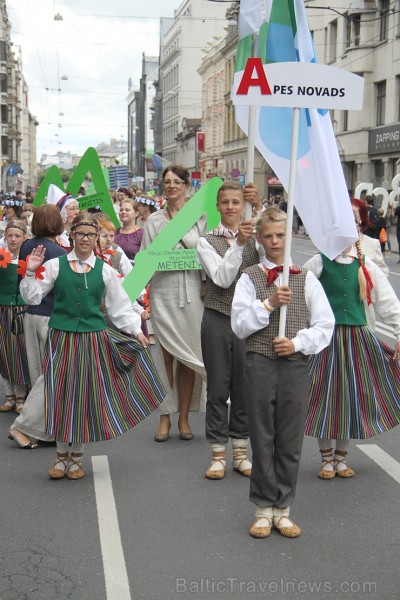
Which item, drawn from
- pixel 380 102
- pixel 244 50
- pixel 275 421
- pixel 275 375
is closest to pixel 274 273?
pixel 275 375

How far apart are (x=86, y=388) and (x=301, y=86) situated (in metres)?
2.38

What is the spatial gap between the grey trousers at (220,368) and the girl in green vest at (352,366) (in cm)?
50

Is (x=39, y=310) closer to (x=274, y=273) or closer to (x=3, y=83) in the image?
(x=274, y=273)

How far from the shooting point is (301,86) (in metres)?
5.19

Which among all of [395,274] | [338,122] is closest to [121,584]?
[395,274]

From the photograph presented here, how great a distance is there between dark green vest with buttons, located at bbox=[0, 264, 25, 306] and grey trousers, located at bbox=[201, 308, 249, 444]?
2505 mm

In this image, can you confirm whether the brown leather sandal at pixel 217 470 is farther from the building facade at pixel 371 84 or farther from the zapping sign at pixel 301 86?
the building facade at pixel 371 84

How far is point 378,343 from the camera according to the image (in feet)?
20.4

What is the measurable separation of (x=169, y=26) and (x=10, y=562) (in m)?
117

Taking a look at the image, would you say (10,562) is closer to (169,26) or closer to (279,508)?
(279,508)

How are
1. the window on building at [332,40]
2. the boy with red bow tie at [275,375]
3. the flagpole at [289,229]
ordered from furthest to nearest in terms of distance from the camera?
the window on building at [332,40], the boy with red bow tie at [275,375], the flagpole at [289,229]

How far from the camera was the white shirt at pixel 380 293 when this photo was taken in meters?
6.01

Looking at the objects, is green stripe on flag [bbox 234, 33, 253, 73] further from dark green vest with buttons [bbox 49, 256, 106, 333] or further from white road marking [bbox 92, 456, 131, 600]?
white road marking [bbox 92, 456, 131, 600]

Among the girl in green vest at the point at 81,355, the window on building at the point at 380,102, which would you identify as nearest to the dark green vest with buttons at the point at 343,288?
the girl in green vest at the point at 81,355
